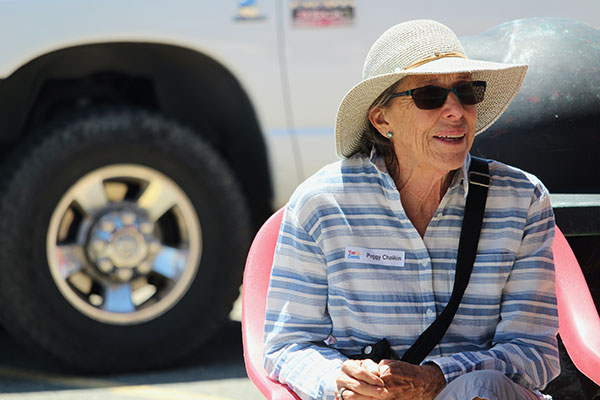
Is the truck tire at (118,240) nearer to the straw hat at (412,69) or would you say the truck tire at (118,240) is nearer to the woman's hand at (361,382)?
the straw hat at (412,69)

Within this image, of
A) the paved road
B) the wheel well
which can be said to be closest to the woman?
the paved road

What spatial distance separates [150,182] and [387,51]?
219 cm

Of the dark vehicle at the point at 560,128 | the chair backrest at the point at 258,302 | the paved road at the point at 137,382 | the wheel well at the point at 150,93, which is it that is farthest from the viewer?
the wheel well at the point at 150,93

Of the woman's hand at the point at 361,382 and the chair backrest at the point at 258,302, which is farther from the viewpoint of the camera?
the chair backrest at the point at 258,302

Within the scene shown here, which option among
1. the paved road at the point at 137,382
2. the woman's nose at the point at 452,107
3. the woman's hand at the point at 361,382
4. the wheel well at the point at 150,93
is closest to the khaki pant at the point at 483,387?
the woman's hand at the point at 361,382

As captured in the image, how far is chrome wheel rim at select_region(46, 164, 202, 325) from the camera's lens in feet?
14.5

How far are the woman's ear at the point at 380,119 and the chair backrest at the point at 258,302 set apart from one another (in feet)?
1.19

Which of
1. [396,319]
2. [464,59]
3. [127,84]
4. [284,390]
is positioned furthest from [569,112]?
[127,84]

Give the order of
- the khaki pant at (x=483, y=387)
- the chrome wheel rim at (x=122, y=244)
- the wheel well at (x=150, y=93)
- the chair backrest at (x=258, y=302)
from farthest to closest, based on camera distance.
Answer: the wheel well at (x=150, y=93)
the chrome wheel rim at (x=122, y=244)
the chair backrest at (x=258, y=302)
the khaki pant at (x=483, y=387)

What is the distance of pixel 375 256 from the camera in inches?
98.0

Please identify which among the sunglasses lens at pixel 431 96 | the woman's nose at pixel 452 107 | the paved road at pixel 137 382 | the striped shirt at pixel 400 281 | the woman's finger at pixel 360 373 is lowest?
the paved road at pixel 137 382

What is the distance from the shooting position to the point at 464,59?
2.50 metres

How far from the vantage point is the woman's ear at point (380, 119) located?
2.63 m

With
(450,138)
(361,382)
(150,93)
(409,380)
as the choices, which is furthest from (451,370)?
(150,93)
